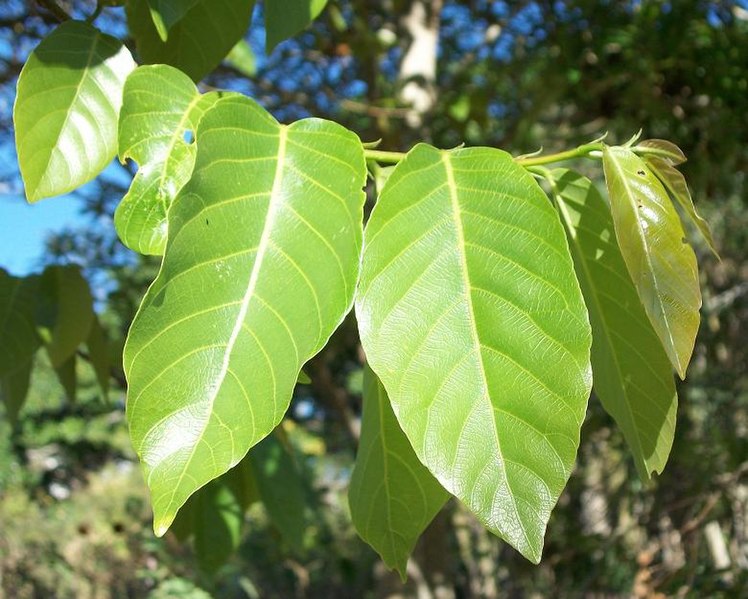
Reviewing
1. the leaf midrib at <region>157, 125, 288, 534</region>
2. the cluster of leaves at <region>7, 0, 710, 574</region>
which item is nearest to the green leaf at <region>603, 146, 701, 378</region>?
the cluster of leaves at <region>7, 0, 710, 574</region>

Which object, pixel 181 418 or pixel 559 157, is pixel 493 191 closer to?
pixel 559 157

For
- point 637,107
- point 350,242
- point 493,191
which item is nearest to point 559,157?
point 493,191

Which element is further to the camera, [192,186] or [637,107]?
[637,107]

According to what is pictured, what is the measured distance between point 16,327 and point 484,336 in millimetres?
720

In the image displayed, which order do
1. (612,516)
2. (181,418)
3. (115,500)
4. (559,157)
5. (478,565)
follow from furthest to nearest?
(115,500) → (478,565) → (612,516) → (559,157) → (181,418)

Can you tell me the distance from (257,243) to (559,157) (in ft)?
0.77

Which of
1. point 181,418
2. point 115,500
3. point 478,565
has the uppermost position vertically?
point 181,418

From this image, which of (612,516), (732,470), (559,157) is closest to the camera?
(559,157)

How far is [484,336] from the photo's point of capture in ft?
1.63

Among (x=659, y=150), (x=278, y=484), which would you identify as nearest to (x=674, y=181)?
(x=659, y=150)

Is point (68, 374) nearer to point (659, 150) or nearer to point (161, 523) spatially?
point (161, 523)

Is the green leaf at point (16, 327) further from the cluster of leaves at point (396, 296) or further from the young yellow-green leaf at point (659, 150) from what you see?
the young yellow-green leaf at point (659, 150)

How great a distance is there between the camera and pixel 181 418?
458 mm

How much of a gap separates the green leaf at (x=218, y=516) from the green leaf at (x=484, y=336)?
0.83 meters
